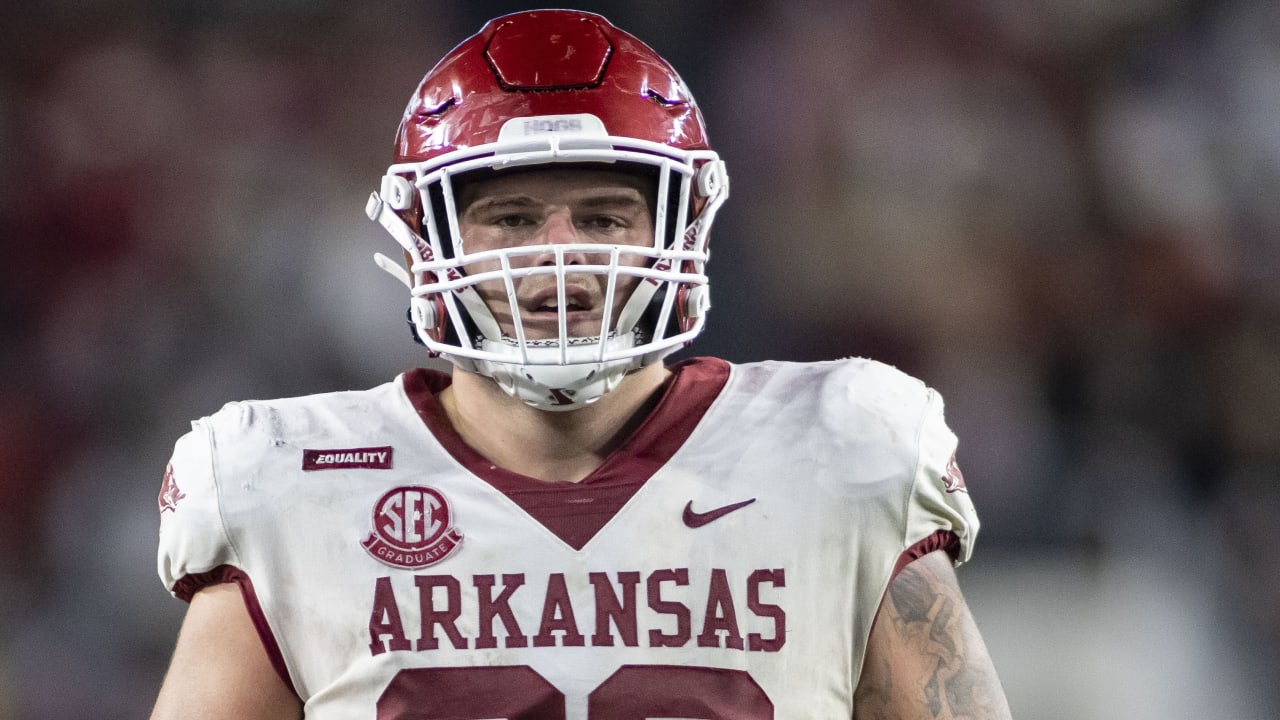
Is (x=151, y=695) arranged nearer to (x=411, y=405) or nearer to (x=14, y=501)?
(x=14, y=501)

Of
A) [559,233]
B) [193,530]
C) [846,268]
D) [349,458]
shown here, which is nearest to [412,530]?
[349,458]

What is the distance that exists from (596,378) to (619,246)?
0.14m

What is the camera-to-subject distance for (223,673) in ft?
4.95

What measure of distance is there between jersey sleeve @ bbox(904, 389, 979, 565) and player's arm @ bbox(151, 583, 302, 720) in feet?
2.36

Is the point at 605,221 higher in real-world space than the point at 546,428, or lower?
higher

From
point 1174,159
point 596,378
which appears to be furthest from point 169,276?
point 1174,159

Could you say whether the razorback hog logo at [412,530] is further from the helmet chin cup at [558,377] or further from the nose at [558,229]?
the nose at [558,229]

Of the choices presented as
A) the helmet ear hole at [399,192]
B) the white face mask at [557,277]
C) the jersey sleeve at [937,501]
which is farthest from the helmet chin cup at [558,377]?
the jersey sleeve at [937,501]

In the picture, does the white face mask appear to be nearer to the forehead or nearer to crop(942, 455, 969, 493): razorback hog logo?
the forehead

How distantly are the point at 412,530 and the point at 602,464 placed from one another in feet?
0.74

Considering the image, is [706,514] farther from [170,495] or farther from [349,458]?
[170,495]

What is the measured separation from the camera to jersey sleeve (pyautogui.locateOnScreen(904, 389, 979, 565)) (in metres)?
1.51

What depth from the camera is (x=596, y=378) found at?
1.48m

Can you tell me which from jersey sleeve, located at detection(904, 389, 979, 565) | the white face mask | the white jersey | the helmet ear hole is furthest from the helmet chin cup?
jersey sleeve, located at detection(904, 389, 979, 565)
